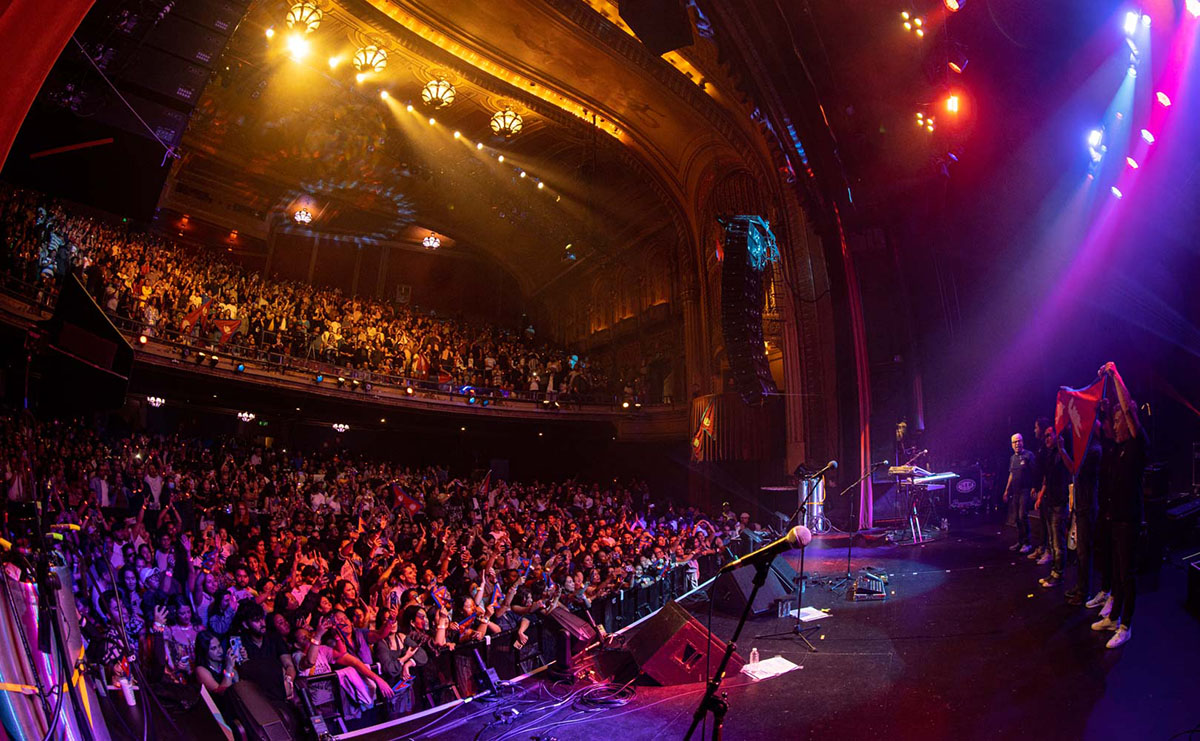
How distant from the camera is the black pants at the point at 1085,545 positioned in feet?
17.5

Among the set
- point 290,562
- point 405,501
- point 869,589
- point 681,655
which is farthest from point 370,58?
point 869,589

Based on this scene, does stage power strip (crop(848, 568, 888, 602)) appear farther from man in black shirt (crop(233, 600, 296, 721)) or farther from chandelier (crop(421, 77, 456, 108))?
chandelier (crop(421, 77, 456, 108))

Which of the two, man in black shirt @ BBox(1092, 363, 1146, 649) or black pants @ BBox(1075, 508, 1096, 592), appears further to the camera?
black pants @ BBox(1075, 508, 1096, 592)

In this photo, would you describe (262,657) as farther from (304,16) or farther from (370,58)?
(370,58)

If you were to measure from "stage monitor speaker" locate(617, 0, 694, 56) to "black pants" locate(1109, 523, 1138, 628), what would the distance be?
7.99 m

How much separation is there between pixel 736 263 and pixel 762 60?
11.8 feet

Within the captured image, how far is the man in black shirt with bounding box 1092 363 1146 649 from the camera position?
4.50m

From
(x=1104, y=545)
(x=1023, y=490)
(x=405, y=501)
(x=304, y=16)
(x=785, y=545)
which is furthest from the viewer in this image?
(x=405, y=501)

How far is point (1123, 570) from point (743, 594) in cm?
332

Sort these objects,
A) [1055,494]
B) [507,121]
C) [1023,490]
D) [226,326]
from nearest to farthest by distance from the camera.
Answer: [1055,494] → [1023,490] → [226,326] → [507,121]

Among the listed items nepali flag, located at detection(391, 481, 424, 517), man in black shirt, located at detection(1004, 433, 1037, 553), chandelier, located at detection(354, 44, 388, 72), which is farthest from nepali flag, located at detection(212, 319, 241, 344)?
man in black shirt, located at detection(1004, 433, 1037, 553)

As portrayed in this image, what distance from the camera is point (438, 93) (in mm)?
14812

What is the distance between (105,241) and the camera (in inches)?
615

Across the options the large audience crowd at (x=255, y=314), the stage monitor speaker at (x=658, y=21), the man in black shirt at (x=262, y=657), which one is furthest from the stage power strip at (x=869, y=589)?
the large audience crowd at (x=255, y=314)
